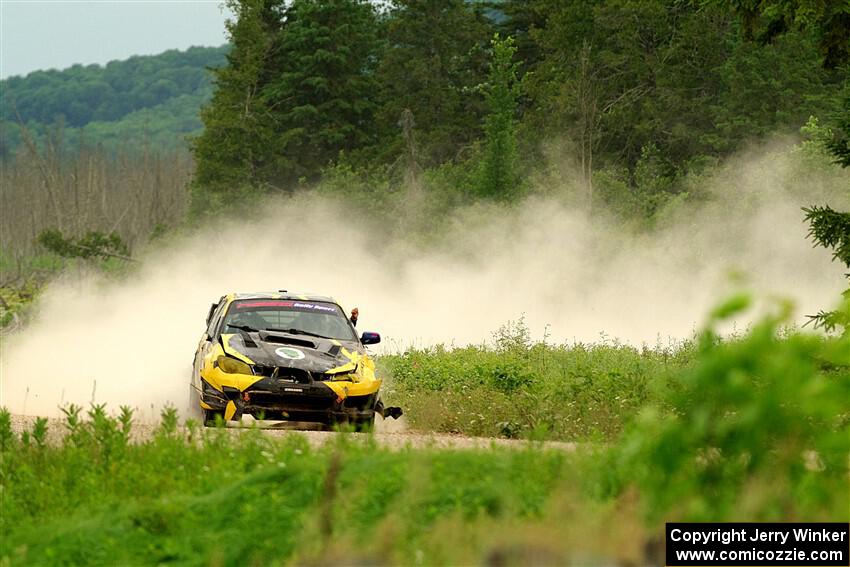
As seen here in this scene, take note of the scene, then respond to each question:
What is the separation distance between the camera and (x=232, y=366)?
14523mm

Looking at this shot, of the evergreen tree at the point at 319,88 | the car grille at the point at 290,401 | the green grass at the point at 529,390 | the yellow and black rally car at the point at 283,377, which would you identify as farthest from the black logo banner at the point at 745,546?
the evergreen tree at the point at 319,88

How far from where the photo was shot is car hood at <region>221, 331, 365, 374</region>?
1461cm

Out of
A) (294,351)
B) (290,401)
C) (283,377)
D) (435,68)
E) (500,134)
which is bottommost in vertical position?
(290,401)

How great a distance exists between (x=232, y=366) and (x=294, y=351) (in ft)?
2.44

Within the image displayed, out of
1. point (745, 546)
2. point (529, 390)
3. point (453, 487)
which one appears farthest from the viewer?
point (529, 390)

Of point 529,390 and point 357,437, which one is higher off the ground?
point 529,390

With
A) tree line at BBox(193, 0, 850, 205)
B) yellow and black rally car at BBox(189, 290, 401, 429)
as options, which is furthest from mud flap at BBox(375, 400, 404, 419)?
tree line at BBox(193, 0, 850, 205)

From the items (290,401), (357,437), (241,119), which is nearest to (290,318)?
(290,401)

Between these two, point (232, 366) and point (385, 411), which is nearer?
point (232, 366)

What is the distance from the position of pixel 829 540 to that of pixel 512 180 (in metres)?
39.7

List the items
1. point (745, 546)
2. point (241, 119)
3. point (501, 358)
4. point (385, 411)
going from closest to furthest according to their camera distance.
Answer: point (745, 546), point (385, 411), point (501, 358), point (241, 119)

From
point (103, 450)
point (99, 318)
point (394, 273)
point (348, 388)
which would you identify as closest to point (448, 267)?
point (394, 273)

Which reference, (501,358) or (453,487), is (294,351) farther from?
(501,358)

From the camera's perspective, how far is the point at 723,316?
5.14m
